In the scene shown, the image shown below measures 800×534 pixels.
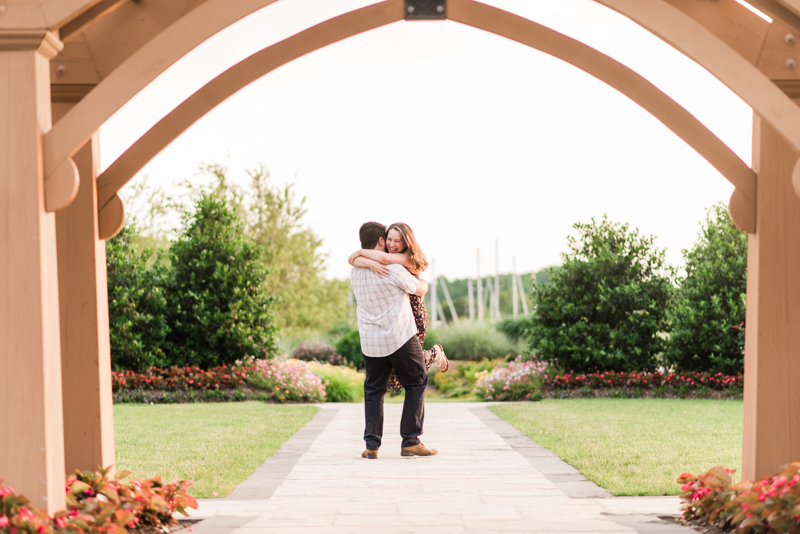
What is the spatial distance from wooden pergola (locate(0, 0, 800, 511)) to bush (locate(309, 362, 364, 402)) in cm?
870

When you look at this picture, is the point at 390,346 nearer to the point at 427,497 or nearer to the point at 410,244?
the point at 410,244

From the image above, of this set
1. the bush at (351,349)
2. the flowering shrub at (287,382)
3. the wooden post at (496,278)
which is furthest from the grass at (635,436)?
the wooden post at (496,278)

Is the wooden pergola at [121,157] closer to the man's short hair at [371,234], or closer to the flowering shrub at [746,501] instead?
the flowering shrub at [746,501]

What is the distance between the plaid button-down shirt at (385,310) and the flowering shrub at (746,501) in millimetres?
2226

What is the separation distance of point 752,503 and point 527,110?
1392 cm

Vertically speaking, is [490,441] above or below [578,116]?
below


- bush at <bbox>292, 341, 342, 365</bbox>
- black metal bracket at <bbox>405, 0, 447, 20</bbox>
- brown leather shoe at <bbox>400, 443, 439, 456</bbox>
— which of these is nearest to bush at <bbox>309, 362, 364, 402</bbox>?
bush at <bbox>292, 341, 342, 365</bbox>

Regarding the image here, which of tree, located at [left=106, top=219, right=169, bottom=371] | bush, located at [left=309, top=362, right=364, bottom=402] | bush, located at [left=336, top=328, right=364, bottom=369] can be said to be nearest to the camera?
tree, located at [left=106, top=219, right=169, bottom=371]

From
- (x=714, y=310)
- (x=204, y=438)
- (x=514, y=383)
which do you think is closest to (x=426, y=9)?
(x=204, y=438)

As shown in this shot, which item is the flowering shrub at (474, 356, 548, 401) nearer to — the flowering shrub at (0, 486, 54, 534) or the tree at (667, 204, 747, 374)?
the tree at (667, 204, 747, 374)

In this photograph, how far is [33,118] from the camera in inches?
115

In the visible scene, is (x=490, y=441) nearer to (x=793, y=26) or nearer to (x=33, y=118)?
(x=793, y=26)

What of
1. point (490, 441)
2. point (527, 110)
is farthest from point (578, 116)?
point (490, 441)

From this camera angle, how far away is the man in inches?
209
